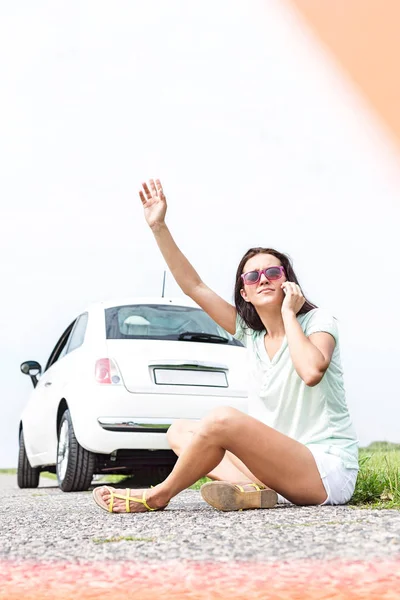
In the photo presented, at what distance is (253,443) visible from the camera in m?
4.12

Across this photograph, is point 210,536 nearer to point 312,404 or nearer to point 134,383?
point 312,404

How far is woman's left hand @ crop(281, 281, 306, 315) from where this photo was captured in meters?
4.55

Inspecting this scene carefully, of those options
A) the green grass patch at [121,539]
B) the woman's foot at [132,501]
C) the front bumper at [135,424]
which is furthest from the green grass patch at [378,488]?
the front bumper at [135,424]

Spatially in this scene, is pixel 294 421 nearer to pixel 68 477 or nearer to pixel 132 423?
pixel 132 423

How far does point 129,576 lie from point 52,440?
5307mm

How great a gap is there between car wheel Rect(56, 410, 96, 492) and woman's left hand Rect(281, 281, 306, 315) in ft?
9.48

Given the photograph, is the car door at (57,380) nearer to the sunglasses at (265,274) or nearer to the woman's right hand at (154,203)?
the woman's right hand at (154,203)

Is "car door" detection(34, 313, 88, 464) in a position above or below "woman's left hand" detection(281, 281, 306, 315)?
below

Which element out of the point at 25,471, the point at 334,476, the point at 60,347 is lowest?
the point at 25,471

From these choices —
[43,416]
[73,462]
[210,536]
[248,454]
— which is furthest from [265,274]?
[43,416]

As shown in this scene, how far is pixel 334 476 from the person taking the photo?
14.3 feet

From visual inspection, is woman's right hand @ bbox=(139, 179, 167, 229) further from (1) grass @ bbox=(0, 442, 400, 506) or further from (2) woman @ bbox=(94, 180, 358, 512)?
(1) grass @ bbox=(0, 442, 400, 506)

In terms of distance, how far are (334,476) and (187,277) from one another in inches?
59.2

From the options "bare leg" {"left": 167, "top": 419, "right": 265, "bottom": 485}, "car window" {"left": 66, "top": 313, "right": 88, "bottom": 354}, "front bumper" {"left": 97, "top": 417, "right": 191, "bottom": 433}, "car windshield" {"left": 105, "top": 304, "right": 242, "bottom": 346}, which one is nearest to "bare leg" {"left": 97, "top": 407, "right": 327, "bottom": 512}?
"bare leg" {"left": 167, "top": 419, "right": 265, "bottom": 485}
